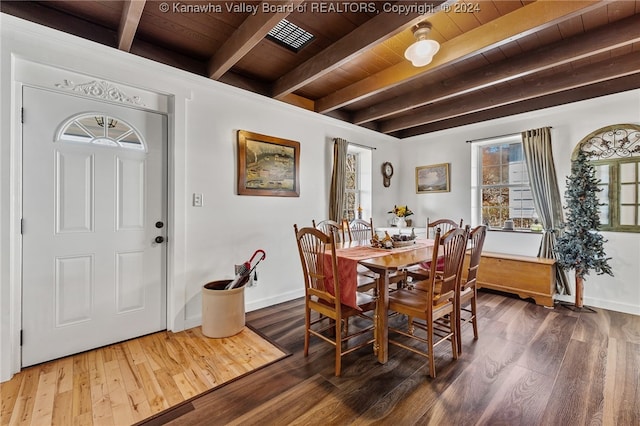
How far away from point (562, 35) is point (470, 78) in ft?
2.47

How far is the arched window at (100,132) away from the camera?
2.19 m

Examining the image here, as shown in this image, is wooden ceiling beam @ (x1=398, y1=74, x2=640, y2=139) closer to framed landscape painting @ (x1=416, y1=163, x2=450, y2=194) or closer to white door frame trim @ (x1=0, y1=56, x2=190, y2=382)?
framed landscape painting @ (x1=416, y1=163, x2=450, y2=194)

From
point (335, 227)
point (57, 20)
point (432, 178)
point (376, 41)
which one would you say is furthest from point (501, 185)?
point (57, 20)

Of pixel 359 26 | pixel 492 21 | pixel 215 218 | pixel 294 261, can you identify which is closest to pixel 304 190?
pixel 294 261

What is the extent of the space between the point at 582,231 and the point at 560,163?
0.91 meters

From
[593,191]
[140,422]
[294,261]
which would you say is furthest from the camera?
[294,261]

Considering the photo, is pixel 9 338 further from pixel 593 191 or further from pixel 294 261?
pixel 593 191

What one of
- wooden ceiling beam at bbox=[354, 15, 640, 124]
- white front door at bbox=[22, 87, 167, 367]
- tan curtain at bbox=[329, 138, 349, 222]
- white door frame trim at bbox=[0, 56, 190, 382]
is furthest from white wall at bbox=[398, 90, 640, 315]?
white front door at bbox=[22, 87, 167, 367]

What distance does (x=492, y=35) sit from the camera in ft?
6.95

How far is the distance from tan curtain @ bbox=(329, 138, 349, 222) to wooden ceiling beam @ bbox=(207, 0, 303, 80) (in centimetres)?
183

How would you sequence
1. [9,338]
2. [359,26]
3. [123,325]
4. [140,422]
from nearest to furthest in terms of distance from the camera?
1. [140,422]
2. [9,338]
3. [359,26]
4. [123,325]

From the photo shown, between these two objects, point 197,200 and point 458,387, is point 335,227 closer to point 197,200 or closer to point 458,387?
point 197,200

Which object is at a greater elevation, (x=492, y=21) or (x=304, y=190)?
(x=492, y=21)

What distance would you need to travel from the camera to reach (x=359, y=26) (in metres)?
2.19
